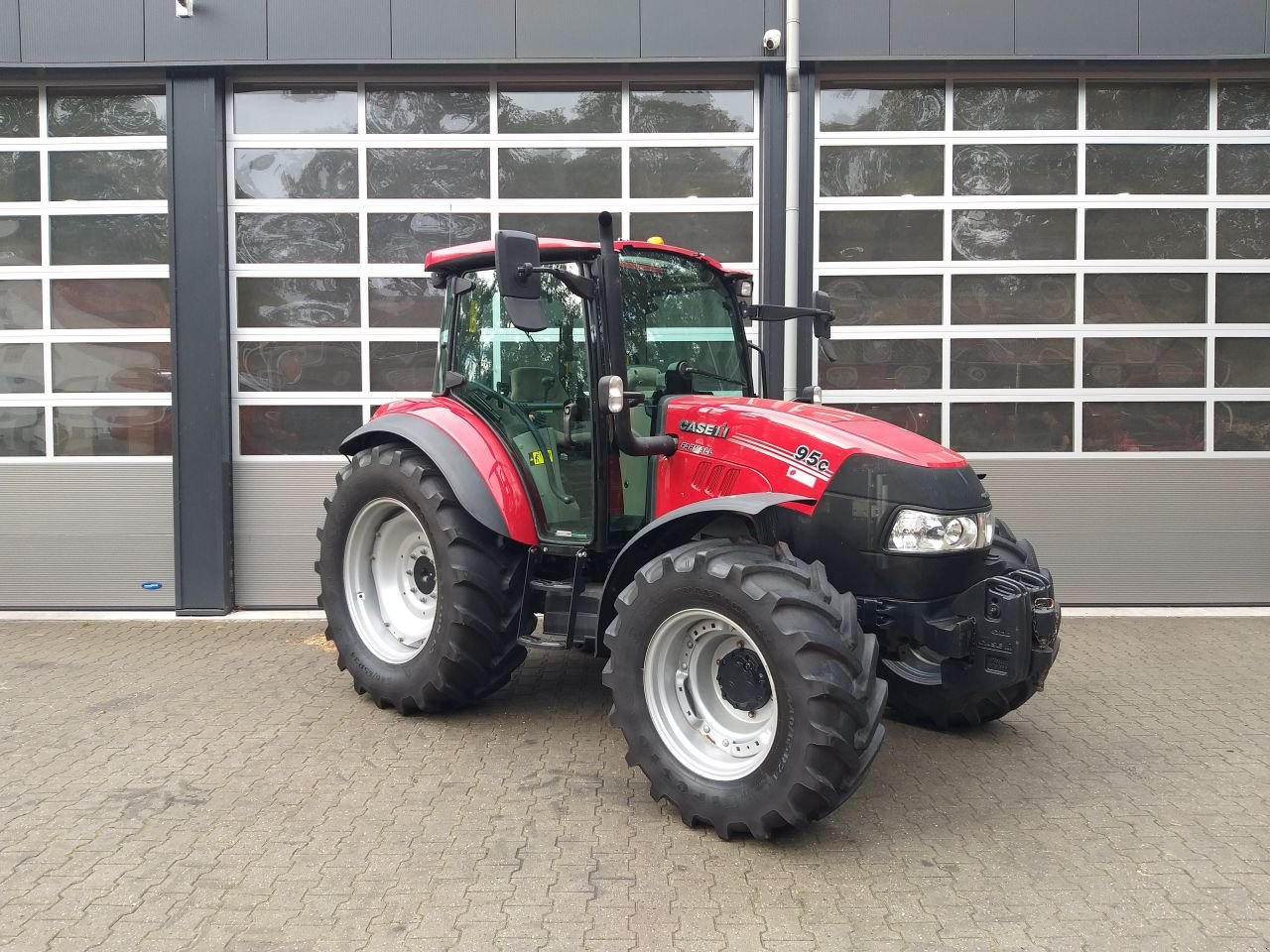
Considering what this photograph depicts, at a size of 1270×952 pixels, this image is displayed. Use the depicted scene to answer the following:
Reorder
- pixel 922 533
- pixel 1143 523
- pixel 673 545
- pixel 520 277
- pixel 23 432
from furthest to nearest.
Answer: pixel 23 432
pixel 1143 523
pixel 673 545
pixel 520 277
pixel 922 533

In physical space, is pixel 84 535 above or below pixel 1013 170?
below

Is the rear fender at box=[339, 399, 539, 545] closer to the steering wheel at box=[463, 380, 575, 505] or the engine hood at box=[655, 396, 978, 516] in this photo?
the steering wheel at box=[463, 380, 575, 505]

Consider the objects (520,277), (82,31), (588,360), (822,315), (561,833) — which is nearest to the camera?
(561,833)

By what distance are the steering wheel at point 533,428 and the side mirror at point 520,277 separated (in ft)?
3.02

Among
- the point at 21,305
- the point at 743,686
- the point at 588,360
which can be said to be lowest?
the point at 743,686

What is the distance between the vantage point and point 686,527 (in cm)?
406

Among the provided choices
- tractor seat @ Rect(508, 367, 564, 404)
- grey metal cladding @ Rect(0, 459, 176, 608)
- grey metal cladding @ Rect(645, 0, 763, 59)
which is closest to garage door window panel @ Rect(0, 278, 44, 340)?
grey metal cladding @ Rect(0, 459, 176, 608)

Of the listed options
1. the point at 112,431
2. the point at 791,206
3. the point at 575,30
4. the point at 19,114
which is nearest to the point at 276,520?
the point at 112,431

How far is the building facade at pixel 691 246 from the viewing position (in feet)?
24.5

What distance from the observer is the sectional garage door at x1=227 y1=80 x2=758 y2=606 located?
749cm

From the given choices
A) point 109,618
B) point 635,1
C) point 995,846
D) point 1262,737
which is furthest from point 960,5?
point 109,618

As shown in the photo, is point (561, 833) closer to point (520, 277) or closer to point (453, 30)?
point (520, 277)

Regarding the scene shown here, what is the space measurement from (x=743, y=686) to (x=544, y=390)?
189cm

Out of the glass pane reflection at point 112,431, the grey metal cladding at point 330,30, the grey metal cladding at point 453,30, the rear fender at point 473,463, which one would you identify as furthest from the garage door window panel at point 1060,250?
the glass pane reflection at point 112,431
